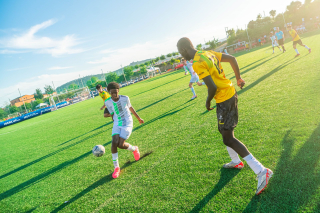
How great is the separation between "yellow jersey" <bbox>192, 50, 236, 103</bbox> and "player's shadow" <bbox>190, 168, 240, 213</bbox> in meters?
1.30

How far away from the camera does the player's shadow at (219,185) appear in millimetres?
2559

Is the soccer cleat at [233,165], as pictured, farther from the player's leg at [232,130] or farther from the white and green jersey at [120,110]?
the white and green jersey at [120,110]

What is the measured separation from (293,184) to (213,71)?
72.2 inches

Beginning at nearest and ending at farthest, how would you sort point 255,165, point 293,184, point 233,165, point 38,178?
1. point 293,184
2. point 255,165
3. point 233,165
4. point 38,178

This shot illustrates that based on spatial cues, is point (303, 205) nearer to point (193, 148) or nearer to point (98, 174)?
point (193, 148)

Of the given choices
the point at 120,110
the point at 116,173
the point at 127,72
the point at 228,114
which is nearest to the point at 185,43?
the point at 228,114

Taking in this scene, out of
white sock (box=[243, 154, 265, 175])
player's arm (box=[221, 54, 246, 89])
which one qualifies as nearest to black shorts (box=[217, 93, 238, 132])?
player's arm (box=[221, 54, 246, 89])

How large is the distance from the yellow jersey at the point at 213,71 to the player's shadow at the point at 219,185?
4.25 ft

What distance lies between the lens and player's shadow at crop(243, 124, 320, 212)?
2.13m

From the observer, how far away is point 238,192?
256 centimetres

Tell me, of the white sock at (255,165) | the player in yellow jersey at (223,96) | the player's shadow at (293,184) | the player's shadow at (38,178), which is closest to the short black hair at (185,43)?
the player in yellow jersey at (223,96)

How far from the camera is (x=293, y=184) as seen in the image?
7.82 ft

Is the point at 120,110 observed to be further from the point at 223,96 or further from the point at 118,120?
the point at 223,96

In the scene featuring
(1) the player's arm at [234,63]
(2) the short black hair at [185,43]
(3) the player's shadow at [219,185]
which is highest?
(2) the short black hair at [185,43]
